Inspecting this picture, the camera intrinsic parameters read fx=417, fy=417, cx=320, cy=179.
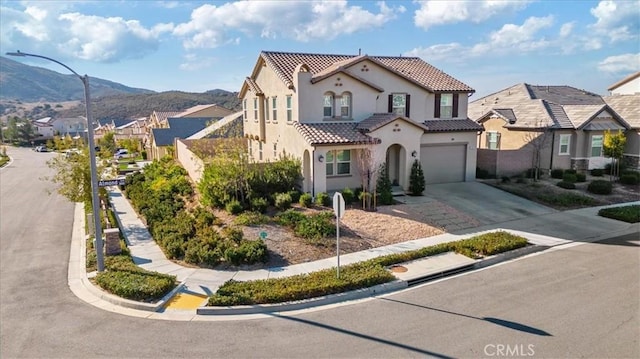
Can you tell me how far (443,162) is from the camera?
25.8 metres

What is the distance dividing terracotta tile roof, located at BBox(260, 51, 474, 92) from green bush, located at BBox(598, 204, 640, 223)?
10.4 m

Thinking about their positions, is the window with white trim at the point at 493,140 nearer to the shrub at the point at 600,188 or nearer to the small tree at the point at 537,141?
the small tree at the point at 537,141

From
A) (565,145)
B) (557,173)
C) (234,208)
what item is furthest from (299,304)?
(565,145)

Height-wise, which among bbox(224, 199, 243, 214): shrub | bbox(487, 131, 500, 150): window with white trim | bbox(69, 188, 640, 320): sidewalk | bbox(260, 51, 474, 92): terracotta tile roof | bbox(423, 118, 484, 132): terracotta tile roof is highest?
bbox(260, 51, 474, 92): terracotta tile roof

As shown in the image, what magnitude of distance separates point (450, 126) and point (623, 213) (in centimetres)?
993

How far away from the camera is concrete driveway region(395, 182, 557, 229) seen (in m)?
19.8

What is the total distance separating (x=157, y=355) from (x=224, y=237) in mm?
7462

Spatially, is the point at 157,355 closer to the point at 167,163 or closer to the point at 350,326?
the point at 350,326

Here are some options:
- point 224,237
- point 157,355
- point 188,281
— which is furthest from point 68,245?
point 157,355

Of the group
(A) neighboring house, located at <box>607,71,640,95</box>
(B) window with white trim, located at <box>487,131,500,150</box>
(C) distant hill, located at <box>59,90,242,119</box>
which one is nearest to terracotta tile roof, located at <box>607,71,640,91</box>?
(A) neighboring house, located at <box>607,71,640,95</box>

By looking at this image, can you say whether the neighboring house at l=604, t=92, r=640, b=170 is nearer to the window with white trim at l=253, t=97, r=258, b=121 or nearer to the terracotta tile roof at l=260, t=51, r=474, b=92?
the terracotta tile roof at l=260, t=51, r=474, b=92

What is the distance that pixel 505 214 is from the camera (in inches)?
802

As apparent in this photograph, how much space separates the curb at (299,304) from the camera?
35.2ft
